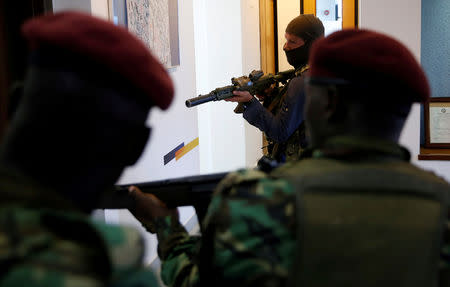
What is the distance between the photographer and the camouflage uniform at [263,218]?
0.86m

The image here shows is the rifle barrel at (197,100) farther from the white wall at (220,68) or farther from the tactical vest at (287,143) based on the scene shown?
the white wall at (220,68)

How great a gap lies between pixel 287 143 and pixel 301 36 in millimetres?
586

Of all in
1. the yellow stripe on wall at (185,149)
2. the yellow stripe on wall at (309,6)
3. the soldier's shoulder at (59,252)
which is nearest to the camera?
the soldier's shoulder at (59,252)

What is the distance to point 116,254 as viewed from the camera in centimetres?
62

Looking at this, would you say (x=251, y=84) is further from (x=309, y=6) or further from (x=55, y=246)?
(x=309, y=6)

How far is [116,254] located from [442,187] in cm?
62

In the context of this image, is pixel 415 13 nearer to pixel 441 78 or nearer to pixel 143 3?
pixel 441 78

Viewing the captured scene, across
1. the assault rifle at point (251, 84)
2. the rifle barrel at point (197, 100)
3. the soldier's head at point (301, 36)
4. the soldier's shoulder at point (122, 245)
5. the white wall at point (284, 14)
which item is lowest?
the soldier's shoulder at point (122, 245)

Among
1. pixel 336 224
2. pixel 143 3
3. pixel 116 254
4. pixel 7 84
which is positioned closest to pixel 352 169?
pixel 336 224

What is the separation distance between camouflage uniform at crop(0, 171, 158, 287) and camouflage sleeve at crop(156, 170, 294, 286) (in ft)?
0.84

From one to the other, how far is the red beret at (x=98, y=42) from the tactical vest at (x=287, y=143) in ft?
5.44

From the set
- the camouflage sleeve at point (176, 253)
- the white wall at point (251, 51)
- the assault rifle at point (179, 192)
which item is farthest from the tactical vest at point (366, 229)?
the white wall at point (251, 51)

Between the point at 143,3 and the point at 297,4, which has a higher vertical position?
the point at 297,4

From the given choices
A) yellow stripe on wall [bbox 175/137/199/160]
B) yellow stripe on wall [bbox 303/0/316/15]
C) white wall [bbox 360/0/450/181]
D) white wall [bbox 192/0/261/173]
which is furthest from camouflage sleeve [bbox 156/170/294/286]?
yellow stripe on wall [bbox 303/0/316/15]
